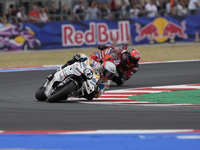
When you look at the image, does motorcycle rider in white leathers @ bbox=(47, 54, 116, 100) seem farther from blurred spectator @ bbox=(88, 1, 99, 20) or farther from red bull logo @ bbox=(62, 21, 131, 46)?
blurred spectator @ bbox=(88, 1, 99, 20)

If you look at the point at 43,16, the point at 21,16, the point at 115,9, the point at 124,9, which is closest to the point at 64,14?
the point at 43,16

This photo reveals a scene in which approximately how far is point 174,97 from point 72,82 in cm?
238

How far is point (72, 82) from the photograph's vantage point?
9367 millimetres

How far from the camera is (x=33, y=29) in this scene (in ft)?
76.3

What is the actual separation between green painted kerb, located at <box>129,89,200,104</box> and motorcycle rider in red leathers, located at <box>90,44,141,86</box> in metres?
1.32

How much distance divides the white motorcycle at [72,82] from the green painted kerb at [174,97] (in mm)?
1310

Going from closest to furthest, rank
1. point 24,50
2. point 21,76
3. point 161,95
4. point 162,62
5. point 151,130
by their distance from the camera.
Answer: point 151,130, point 161,95, point 21,76, point 162,62, point 24,50

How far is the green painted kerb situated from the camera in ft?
32.9

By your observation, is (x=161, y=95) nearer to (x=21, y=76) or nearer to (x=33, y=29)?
(x=21, y=76)

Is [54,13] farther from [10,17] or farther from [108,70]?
[108,70]

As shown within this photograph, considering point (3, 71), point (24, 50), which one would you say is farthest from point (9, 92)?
point (24, 50)

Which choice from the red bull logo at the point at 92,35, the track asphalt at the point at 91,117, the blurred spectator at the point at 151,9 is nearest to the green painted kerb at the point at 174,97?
the track asphalt at the point at 91,117

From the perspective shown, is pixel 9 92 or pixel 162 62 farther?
pixel 162 62

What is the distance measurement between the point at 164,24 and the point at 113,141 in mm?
18376
